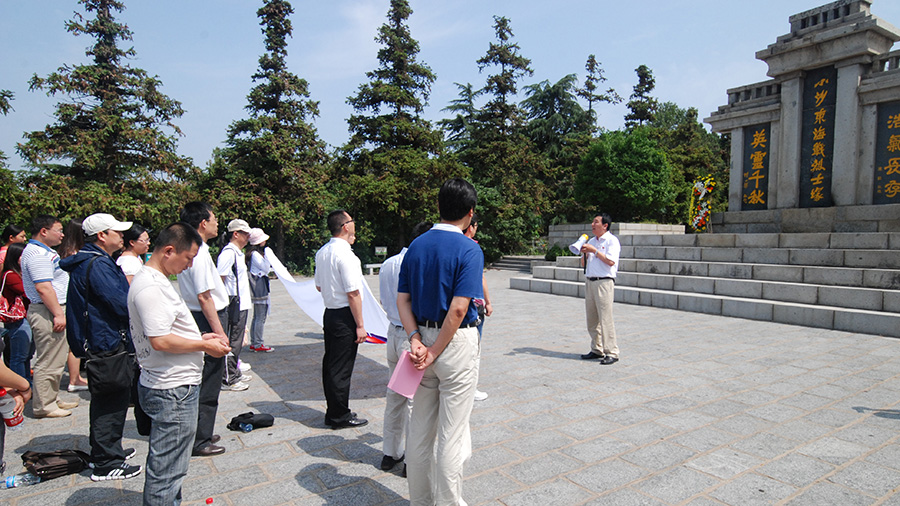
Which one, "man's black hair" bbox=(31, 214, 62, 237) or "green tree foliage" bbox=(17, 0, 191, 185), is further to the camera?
"green tree foliage" bbox=(17, 0, 191, 185)

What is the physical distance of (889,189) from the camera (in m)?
11.0

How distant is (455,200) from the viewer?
2.58 meters

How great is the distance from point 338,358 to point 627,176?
745 inches

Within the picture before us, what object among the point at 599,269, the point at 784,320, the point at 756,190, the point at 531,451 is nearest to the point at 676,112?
the point at 756,190

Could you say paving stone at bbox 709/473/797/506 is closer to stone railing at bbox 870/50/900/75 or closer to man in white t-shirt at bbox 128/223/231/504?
man in white t-shirt at bbox 128/223/231/504

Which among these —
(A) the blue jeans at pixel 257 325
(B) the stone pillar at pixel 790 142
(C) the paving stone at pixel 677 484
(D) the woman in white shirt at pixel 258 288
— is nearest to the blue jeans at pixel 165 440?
(C) the paving stone at pixel 677 484

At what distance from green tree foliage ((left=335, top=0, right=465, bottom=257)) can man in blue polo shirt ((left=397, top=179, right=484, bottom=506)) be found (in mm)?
18822

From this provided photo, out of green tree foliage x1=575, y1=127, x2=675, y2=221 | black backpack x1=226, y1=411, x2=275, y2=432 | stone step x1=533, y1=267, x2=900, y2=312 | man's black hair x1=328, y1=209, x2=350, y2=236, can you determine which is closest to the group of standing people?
black backpack x1=226, y1=411, x2=275, y2=432

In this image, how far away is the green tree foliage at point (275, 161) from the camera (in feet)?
68.6

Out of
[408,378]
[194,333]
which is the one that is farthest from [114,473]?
[408,378]

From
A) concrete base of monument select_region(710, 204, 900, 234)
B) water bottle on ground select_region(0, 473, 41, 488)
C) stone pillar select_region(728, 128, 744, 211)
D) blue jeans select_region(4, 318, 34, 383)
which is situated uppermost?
stone pillar select_region(728, 128, 744, 211)

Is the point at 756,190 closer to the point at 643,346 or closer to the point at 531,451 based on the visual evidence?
the point at 643,346

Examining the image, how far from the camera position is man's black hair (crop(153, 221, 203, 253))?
8.41ft

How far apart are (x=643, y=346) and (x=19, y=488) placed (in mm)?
6630
